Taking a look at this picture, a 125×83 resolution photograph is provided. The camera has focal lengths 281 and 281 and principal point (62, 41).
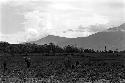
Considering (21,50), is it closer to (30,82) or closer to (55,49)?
(55,49)

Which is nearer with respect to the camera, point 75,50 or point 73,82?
point 73,82

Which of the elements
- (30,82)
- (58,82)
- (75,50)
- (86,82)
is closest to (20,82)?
(30,82)

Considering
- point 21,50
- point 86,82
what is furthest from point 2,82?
point 21,50

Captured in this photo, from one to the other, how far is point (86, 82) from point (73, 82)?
140cm

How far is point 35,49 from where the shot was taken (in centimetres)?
12150

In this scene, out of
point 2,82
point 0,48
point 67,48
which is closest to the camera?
point 2,82

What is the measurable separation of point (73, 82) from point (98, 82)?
2.69 m

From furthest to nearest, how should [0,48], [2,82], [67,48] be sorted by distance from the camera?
[67,48] → [0,48] → [2,82]

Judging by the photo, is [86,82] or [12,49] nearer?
[86,82]

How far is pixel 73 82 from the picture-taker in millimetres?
29594

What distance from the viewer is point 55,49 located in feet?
416

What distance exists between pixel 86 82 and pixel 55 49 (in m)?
97.2

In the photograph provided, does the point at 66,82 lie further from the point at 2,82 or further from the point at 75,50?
the point at 75,50

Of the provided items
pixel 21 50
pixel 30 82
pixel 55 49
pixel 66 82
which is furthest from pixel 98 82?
pixel 55 49
